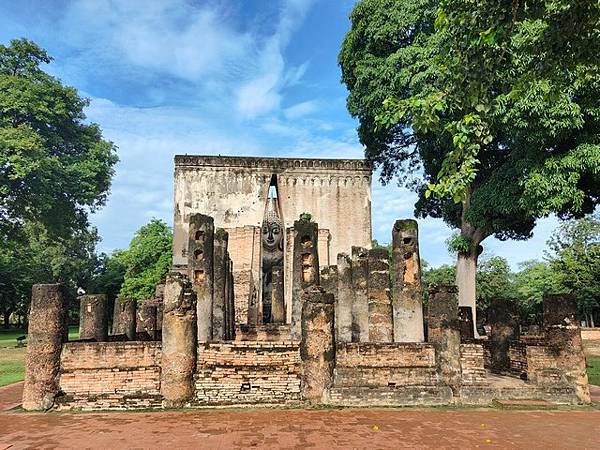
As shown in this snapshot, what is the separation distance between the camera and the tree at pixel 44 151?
28.0m

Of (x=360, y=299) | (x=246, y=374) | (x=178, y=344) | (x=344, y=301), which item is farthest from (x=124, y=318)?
(x=246, y=374)

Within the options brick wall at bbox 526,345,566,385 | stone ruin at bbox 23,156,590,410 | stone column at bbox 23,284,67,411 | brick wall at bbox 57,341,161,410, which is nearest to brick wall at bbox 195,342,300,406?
stone ruin at bbox 23,156,590,410

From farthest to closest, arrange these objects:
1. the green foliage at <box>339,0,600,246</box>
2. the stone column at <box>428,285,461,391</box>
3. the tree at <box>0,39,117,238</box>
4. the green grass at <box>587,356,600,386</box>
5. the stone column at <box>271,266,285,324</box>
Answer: the tree at <box>0,39,117,238</box> < the stone column at <box>271,266,285,324</box> < the green grass at <box>587,356,600,386</box> < the stone column at <box>428,285,461,391</box> < the green foliage at <box>339,0,600,246</box>

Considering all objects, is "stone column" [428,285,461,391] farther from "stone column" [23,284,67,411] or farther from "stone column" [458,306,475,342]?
"stone column" [23,284,67,411]

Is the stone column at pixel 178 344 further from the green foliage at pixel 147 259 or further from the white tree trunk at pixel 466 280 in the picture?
the green foliage at pixel 147 259

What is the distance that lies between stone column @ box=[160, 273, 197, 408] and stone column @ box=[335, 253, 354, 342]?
661cm

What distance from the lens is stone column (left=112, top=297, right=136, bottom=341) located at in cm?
1697

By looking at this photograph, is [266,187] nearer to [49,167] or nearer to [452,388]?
[49,167]

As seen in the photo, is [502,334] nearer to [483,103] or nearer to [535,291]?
[483,103]

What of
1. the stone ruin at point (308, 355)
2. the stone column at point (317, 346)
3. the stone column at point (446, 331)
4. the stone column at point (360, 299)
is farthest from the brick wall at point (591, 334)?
the stone column at point (317, 346)

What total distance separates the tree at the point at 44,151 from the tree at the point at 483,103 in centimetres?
1714

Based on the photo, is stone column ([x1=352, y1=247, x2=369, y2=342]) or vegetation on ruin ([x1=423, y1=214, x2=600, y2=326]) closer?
stone column ([x1=352, y1=247, x2=369, y2=342])

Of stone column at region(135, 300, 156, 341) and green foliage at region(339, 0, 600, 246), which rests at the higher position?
green foliage at region(339, 0, 600, 246)

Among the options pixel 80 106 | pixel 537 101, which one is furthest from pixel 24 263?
pixel 537 101
